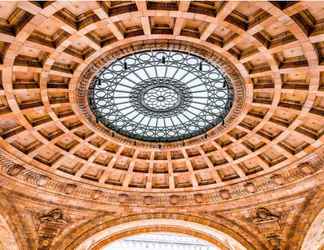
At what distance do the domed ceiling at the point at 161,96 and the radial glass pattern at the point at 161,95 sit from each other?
0.07 metres

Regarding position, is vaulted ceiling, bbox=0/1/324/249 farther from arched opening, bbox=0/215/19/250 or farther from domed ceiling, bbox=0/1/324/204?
arched opening, bbox=0/215/19/250

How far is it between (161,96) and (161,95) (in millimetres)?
91

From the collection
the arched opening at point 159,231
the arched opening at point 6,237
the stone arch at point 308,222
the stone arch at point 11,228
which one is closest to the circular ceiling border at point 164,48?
the arched opening at point 159,231

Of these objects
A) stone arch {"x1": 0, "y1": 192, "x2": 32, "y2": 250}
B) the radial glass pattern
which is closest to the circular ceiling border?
the radial glass pattern

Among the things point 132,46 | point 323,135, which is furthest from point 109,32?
point 323,135

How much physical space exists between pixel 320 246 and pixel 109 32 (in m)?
20.1

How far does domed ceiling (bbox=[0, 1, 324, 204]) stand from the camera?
47.9ft

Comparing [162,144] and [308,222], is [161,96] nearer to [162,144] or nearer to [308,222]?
[162,144]

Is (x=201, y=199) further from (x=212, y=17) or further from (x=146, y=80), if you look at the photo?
(x=212, y=17)

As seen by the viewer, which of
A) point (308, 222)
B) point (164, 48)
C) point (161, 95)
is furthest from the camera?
point (308, 222)

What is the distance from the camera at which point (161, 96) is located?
19.6m

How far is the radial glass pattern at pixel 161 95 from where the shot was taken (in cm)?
1759

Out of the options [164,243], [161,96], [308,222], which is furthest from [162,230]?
[164,243]

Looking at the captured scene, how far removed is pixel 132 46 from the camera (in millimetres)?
16328
